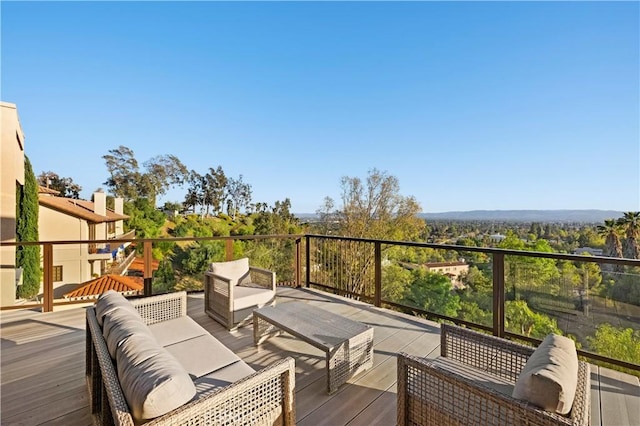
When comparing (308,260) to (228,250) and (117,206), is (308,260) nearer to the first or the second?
(228,250)

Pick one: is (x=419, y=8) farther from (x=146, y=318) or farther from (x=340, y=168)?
(x=340, y=168)

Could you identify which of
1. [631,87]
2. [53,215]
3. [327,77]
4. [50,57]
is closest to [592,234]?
[631,87]

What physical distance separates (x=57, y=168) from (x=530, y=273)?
29323mm

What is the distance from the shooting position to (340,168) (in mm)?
16344

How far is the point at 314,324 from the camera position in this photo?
261 cm

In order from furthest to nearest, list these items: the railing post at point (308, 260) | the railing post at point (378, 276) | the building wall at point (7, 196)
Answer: the building wall at point (7, 196), the railing post at point (308, 260), the railing post at point (378, 276)

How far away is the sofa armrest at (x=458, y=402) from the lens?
107 cm

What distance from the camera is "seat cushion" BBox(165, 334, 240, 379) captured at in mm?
1753

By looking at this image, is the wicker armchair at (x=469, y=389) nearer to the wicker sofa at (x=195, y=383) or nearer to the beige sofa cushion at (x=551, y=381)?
the beige sofa cushion at (x=551, y=381)

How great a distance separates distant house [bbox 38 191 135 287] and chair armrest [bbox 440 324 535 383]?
12675mm

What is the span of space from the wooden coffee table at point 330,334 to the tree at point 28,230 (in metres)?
11.0

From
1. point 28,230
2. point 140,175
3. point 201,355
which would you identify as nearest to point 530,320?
point 201,355

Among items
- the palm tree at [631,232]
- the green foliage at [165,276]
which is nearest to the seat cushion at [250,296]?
the green foliage at [165,276]

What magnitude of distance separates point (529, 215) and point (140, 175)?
28.3m
